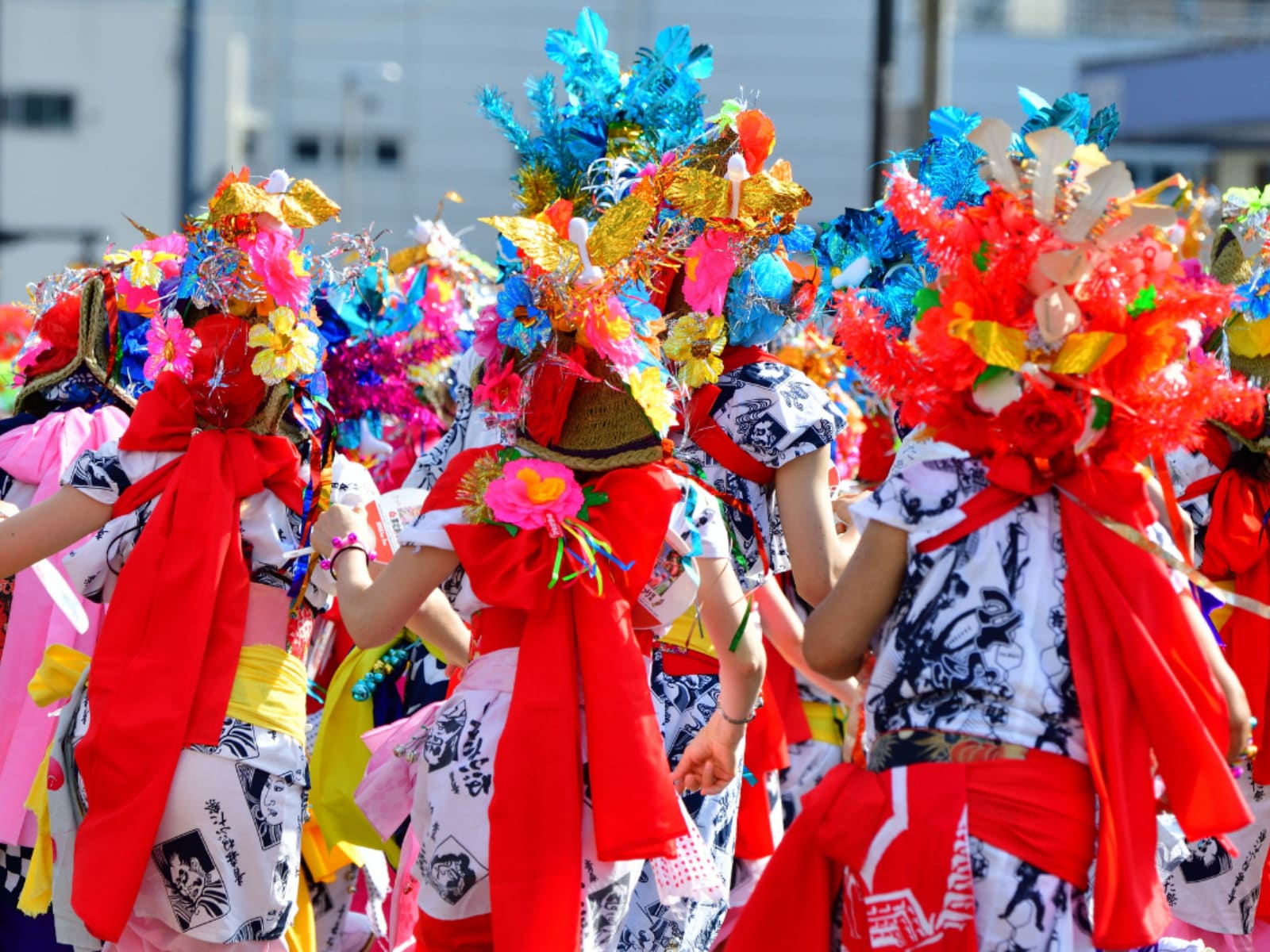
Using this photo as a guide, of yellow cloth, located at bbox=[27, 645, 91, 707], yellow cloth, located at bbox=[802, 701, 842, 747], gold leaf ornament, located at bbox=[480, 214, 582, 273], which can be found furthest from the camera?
yellow cloth, located at bbox=[802, 701, 842, 747]

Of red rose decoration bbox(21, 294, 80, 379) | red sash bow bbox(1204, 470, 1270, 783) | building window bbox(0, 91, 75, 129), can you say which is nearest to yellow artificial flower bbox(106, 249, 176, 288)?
red rose decoration bbox(21, 294, 80, 379)

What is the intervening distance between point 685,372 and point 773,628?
61 centimetres

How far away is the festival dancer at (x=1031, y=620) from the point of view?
261 cm

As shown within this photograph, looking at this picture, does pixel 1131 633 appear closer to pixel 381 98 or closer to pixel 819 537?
pixel 819 537

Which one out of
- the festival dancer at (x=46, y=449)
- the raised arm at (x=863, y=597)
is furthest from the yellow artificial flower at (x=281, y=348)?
the raised arm at (x=863, y=597)

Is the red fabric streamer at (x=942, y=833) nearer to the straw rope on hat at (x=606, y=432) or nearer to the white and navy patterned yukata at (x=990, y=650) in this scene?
the white and navy patterned yukata at (x=990, y=650)

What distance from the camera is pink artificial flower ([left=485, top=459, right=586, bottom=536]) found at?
2990mm

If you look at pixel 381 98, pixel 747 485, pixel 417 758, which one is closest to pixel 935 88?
pixel 747 485

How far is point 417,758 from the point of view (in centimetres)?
332

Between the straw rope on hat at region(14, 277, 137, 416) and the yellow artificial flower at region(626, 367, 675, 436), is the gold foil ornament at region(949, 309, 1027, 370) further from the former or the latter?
the straw rope on hat at region(14, 277, 137, 416)

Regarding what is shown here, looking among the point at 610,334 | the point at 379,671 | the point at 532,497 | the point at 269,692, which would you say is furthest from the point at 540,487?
the point at 379,671

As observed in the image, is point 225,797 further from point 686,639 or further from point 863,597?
point 863,597

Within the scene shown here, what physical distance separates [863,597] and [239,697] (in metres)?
1.53

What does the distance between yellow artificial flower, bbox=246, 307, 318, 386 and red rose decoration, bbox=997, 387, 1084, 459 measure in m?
1.64
